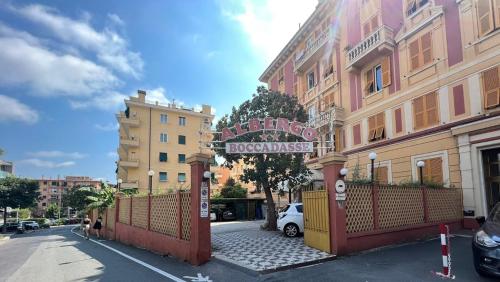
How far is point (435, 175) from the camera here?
49.0ft

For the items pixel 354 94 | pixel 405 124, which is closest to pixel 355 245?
pixel 405 124

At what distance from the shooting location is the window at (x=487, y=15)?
1276cm

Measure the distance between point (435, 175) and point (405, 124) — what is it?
9.85 ft

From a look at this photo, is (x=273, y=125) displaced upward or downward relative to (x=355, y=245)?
upward

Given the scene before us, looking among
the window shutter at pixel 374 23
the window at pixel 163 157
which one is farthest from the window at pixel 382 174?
the window at pixel 163 157

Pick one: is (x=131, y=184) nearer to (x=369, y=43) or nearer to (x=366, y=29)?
(x=366, y=29)

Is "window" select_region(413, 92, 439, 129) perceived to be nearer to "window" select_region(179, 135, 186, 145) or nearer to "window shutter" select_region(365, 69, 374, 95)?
"window shutter" select_region(365, 69, 374, 95)

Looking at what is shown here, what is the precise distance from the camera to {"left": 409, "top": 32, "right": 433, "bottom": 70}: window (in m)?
15.6

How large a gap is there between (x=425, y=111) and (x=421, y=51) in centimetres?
282

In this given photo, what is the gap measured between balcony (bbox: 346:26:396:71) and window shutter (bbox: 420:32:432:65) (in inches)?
71.7

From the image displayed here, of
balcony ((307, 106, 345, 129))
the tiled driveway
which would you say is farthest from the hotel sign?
balcony ((307, 106, 345, 129))

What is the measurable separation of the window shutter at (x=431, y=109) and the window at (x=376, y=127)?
9.42 ft

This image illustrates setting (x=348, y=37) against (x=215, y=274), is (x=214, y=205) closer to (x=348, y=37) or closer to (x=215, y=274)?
(x=348, y=37)

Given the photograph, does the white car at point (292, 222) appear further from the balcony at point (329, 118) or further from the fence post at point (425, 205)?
the balcony at point (329, 118)
